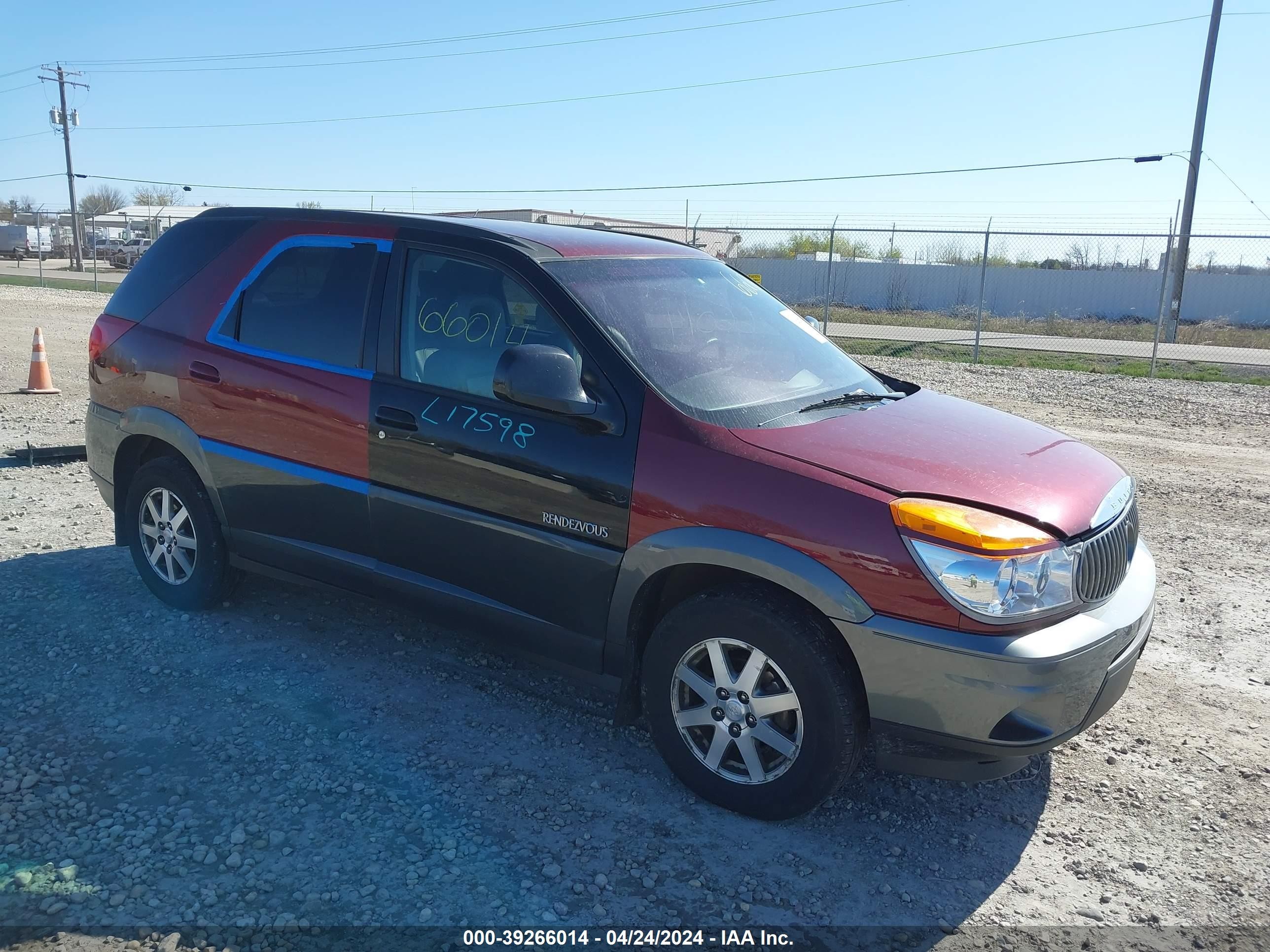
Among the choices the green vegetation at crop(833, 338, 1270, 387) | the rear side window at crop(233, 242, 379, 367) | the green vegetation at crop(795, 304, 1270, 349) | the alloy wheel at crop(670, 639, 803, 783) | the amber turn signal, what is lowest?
the alloy wheel at crop(670, 639, 803, 783)

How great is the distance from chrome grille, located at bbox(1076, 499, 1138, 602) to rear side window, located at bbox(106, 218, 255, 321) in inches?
158

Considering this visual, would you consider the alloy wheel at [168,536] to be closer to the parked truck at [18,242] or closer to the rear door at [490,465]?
the rear door at [490,465]

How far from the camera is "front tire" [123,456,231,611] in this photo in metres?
4.79

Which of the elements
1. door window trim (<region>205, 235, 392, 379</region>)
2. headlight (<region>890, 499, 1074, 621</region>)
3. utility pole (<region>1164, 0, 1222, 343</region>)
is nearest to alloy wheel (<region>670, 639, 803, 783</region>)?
headlight (<region>890, 499, 1074, 621</region>)

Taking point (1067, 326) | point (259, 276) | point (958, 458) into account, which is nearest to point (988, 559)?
point (958, 458)

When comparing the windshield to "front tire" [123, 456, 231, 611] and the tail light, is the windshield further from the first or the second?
the tail light

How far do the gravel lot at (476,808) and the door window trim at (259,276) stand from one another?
4.26 feet

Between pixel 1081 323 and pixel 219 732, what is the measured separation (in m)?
31.9

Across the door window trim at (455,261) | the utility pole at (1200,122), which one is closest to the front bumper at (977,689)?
the door window trim at (455,261)

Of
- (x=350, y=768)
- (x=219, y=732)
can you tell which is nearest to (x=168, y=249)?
(x=219, y=732)

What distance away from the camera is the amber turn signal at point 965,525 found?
2893 millimetres

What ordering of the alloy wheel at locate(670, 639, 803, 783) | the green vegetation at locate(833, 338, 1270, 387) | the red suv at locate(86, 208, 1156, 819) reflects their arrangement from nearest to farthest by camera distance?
the red suv at locate(86, 208, 1156, 819) → the alloy wheel at locate(670, 639, 803, 783) → the green vegetation at locate(833, 338, 1270, 387)

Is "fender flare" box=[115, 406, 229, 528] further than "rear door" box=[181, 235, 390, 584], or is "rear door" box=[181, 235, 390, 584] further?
"fender flare" box=[115, 406, 229, 528]

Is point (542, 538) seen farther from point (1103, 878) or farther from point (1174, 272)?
point (1174, 272)
